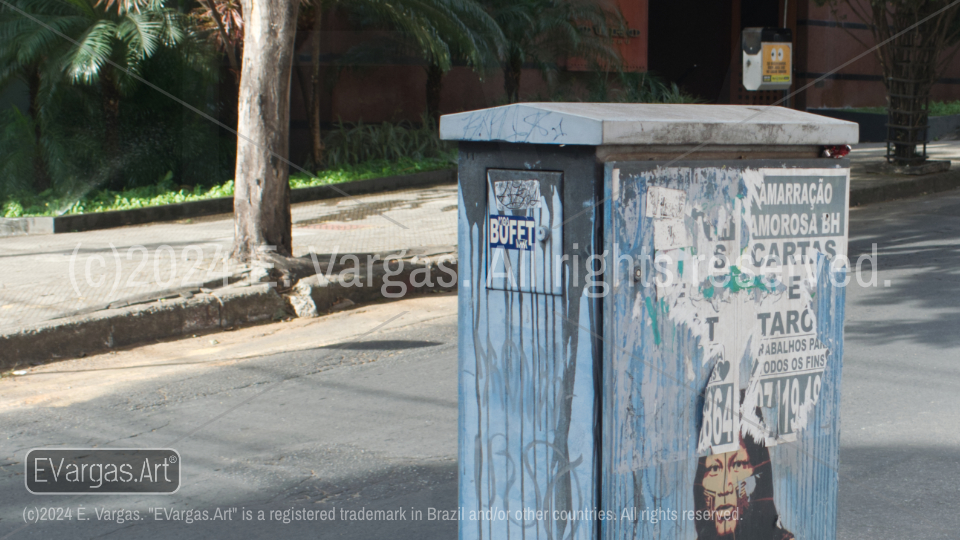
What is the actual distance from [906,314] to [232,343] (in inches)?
202

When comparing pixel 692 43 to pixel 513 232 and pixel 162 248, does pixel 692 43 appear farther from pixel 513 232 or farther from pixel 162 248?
Answer: pixel 513 232

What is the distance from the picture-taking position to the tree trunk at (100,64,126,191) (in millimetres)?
12914

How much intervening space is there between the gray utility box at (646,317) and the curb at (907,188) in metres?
11.1

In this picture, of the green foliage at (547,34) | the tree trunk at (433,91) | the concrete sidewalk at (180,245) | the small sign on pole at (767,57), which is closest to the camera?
the concrete sidewalk at (180,245)

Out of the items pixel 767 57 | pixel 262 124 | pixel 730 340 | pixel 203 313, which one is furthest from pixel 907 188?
pixel 730 340

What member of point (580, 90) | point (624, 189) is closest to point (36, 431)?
point (624, 189)

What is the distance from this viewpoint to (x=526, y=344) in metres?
2.04

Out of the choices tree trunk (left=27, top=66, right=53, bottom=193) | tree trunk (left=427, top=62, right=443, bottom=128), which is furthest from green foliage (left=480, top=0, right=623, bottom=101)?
tree trunk (left=27, top=66, right=53, bottom=193)

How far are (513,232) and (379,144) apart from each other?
1374 cm

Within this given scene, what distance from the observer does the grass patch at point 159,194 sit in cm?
1173

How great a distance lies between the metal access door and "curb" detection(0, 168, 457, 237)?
7.99 meters

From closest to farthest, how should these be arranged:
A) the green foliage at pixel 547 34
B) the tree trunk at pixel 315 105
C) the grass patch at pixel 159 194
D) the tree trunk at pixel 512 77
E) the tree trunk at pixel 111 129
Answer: the grass patch at pixel 159 194 → the tree trunk at pixel 111 129 → the tree trunk at pixel 315 105 → the green foliage at pixel 547 34 → the tree trunk at pixel 512 77

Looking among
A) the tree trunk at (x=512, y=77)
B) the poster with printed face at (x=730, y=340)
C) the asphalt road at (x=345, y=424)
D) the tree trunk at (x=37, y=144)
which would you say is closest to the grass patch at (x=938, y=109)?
the tree trunk at (x=512, y=77)

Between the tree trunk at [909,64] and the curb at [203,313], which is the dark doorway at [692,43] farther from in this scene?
the curb at [203,313]
